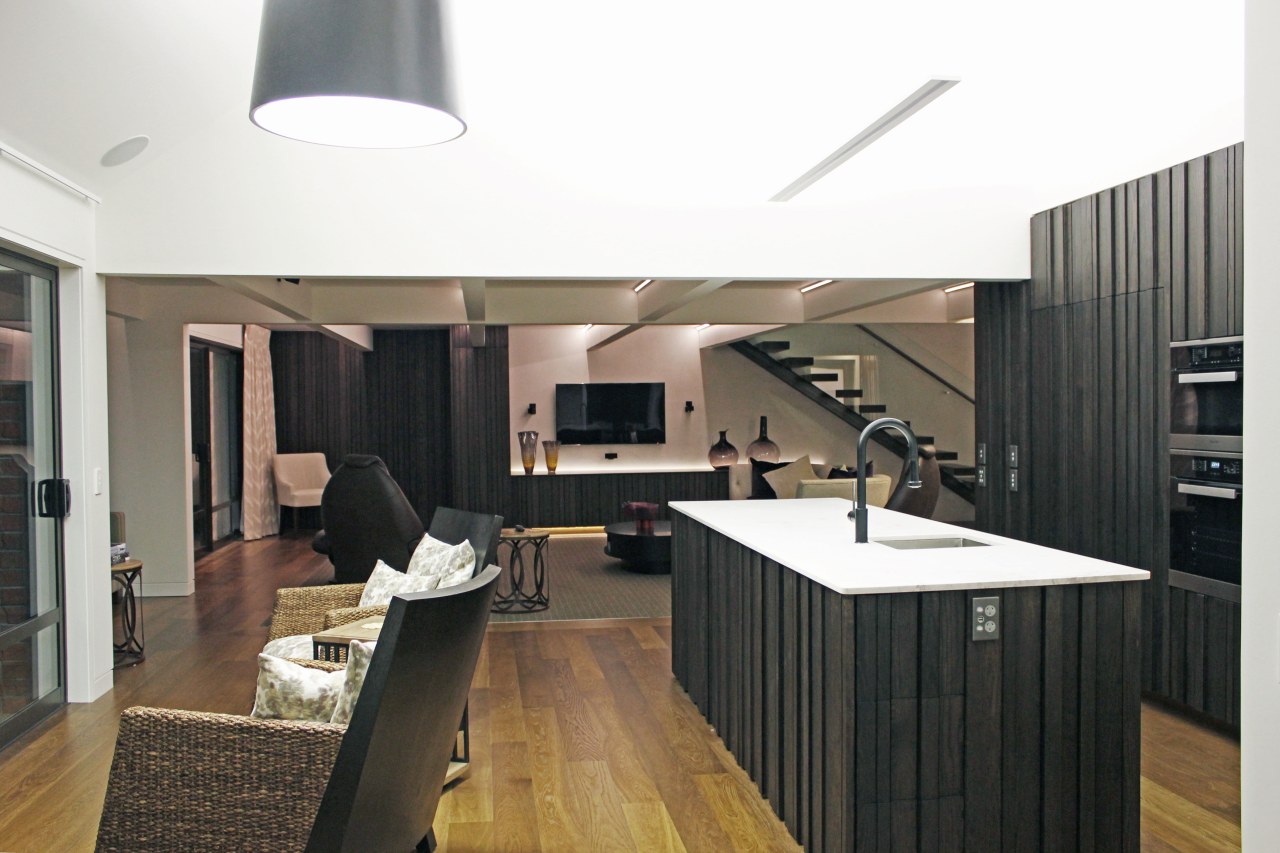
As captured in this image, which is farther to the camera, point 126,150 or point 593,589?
point 593,589

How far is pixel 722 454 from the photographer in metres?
12.1

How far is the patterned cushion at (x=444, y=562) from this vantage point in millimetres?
3844

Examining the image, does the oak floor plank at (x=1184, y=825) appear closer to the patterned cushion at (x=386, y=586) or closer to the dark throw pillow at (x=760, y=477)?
the patterned cushion at (x=386, y=586)

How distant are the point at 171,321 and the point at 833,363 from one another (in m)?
7.54

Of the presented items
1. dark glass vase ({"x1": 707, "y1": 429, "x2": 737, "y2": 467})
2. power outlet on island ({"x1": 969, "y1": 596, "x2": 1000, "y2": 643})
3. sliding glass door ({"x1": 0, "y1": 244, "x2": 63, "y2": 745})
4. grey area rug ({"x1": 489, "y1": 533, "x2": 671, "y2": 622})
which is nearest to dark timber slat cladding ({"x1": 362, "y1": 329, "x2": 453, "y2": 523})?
grey area rug ({"x1": 489, "y1": 533, "x2": 671, "y2": 622})

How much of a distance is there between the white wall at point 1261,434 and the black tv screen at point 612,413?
1069 centimetres

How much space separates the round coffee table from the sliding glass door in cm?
459

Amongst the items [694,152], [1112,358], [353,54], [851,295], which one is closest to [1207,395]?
[1112,358]

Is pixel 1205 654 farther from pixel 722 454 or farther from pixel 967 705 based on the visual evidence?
pixel 722 454

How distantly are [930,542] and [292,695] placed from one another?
2368 millimetres

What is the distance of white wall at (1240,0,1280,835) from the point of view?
57.8 inches

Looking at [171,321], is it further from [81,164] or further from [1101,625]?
[1101,625]

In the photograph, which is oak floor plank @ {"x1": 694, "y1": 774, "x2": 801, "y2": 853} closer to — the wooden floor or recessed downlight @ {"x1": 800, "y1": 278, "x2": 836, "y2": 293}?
the wooden floor

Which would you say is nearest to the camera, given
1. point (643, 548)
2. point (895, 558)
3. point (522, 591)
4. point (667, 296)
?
point (895, 558)
